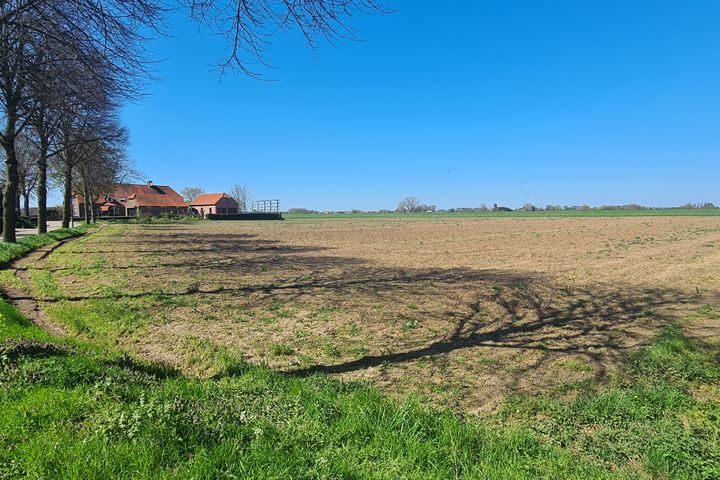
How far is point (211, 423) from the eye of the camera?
11.0 feet

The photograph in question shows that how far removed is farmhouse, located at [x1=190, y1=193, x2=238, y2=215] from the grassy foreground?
107 meters

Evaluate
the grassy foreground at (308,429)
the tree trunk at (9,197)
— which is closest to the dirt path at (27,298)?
the grassy foreground at (308,429)

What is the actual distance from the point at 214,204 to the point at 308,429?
4305 inches

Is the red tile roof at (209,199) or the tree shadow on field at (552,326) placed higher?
the red tile roof at (209,199)

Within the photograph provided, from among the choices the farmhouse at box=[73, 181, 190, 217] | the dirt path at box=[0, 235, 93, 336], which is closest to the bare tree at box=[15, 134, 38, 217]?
the dirt path at box=[0, 235, 93, 336]

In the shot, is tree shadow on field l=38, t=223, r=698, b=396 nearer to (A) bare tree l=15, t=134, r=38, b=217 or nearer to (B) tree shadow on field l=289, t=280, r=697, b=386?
(B) tree shadow on field l=289, t=280, r=697, b=386

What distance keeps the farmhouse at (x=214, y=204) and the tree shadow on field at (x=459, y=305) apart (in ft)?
311

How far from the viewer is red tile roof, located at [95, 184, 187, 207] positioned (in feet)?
292

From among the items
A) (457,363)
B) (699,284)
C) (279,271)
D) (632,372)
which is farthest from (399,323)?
(699,284)

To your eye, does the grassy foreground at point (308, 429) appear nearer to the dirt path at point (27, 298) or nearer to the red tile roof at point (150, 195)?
the dirt path at point (27, 298)

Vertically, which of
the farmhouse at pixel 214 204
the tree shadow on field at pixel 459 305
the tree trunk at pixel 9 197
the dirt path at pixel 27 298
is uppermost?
the farmhouse at pixel 214 204

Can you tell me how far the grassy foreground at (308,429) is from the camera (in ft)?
9.43

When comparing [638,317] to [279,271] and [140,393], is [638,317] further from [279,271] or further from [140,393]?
[279,271]

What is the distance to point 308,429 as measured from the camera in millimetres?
3439
